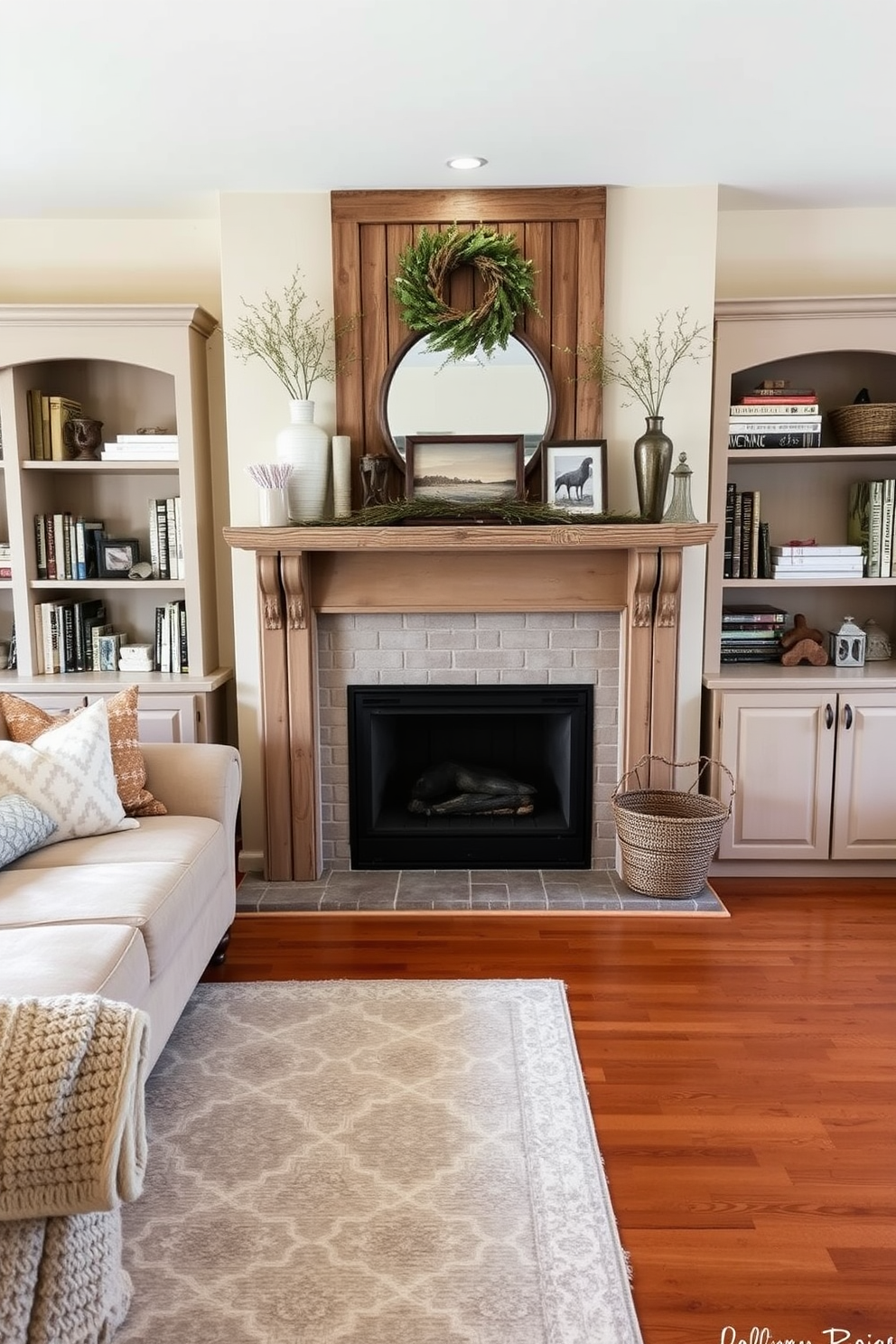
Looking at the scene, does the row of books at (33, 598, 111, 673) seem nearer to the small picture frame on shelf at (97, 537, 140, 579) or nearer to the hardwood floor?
the small picture frame on shelf at (97, 537, 140, 579)

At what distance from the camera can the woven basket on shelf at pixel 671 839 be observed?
3551mm

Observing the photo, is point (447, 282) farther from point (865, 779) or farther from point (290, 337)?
point (865, 779)

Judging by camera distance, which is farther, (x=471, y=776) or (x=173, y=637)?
(x=471, y=776)

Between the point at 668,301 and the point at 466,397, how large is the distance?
0.80 metres

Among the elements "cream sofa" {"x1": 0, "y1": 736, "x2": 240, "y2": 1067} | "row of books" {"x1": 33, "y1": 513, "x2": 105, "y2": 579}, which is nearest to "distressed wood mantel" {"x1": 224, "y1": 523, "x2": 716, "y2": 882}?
"cream sofa" {"x1": 0, "y1": 736, "x2": 240, "y2": 1067}

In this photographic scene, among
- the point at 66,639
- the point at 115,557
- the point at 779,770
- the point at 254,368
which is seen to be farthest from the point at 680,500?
the point at 66,639

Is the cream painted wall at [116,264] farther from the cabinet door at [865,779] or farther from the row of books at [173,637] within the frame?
the cabinet door at [865,779]

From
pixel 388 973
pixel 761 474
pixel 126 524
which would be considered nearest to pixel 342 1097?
pixel 388 973

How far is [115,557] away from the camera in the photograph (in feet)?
13.3

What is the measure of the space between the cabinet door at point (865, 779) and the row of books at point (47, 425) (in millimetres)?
3148

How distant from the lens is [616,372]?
3.67 m

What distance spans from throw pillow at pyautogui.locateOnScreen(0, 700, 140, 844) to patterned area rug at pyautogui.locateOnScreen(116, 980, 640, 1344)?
0.60 m

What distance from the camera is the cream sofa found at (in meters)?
2.08

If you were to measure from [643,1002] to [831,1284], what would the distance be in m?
1.10
